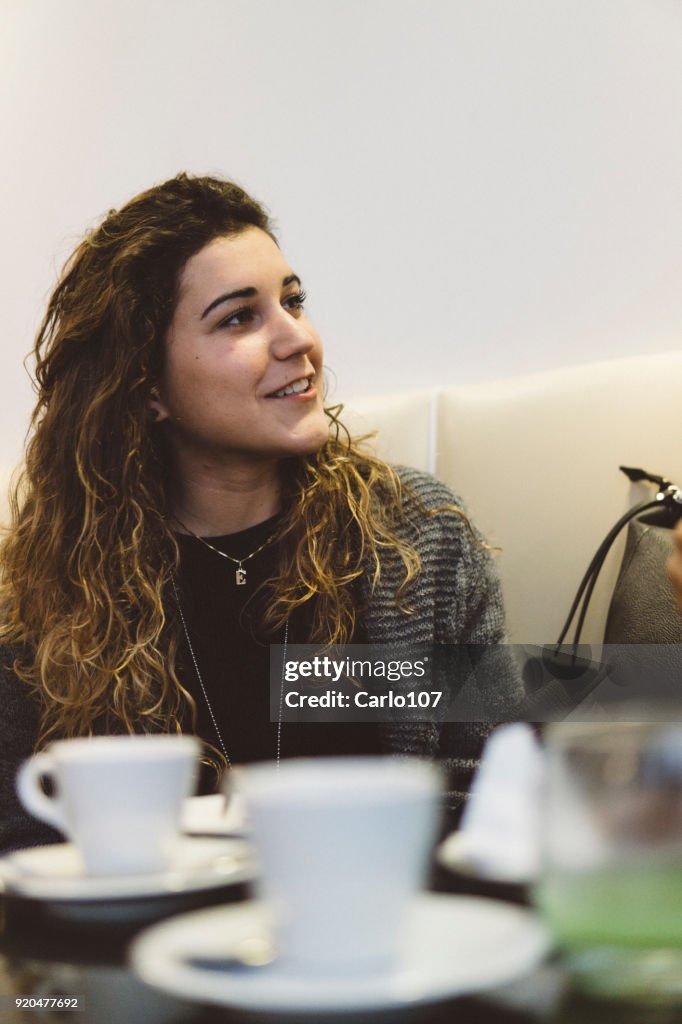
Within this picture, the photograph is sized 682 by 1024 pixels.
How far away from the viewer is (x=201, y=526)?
122cm

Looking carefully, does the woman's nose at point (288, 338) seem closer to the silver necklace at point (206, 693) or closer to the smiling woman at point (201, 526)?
the smiling woman at point (201, 526)

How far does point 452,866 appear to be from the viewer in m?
0.40

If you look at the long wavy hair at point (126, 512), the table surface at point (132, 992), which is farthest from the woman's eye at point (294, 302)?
the table surface at point (132, 992)

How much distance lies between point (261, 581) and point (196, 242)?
399 mm

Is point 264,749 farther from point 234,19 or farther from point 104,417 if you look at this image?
point 234,19

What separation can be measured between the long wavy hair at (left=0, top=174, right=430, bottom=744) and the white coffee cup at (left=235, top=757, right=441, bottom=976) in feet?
2.45

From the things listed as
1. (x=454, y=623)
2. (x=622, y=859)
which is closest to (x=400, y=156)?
(x=454, y=623)

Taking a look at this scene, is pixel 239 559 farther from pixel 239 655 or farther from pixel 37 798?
pixel 37 798

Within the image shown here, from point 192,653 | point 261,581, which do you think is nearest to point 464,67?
point 261,581

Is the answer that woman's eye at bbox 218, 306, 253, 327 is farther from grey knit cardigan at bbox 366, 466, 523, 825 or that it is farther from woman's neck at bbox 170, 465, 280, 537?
grey knit cardigan at bbox 366, 466, 523, 825

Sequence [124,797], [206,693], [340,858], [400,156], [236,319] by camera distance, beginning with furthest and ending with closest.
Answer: [400,156], [236,319], [206,693], [124,797], [340,858]

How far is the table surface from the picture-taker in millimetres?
263

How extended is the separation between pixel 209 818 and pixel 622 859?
0.87 ft

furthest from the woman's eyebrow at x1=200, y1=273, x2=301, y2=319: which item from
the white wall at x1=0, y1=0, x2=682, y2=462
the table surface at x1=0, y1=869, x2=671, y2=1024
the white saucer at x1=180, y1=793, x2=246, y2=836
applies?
the table surface at x1=0, y1=869, x2=671, y2=1024
